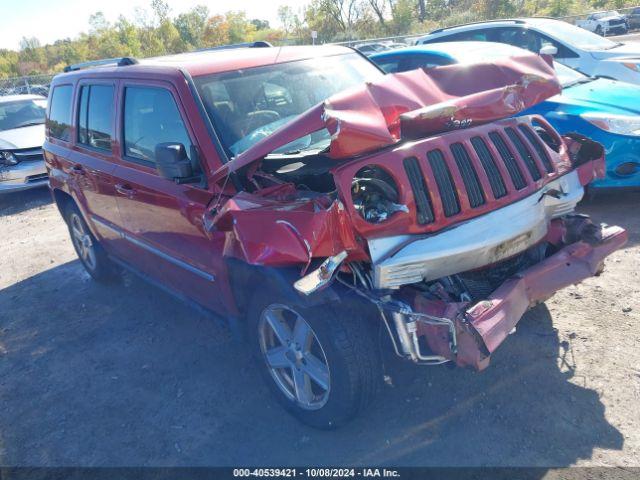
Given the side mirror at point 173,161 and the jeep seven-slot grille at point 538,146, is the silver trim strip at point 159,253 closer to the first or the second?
the side mirror at point 173,161

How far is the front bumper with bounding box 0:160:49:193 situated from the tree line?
3047 cm

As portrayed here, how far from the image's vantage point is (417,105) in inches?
113

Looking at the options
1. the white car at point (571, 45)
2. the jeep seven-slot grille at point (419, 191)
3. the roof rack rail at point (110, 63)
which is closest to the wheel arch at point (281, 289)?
the jeep seven-slot grille at point (419, 191)

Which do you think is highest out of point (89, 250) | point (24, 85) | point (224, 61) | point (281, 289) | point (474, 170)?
point (224, 61)

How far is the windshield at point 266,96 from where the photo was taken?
3328 mm

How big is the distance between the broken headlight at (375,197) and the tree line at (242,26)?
36.3 m

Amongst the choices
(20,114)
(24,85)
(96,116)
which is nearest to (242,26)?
(24,85)

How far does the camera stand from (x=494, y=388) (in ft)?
10.3

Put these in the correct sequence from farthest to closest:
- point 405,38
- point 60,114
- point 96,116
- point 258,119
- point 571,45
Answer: point 405,38 → point 571,45 → point 60,114 → point 96,116 → point 258,119

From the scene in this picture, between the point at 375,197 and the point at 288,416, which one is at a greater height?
the point at 375,197

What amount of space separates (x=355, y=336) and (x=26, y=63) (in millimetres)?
50971

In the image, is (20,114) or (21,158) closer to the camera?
(21,158)

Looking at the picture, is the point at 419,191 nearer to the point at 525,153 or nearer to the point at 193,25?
the point at 525,153

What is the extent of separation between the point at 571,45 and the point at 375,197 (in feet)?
22.1
